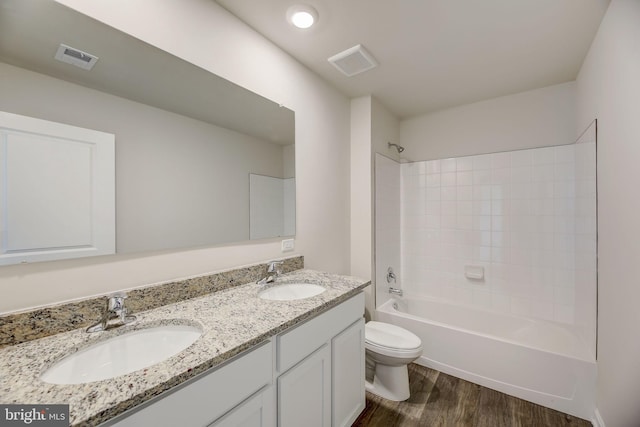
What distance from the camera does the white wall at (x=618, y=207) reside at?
121 centimetres

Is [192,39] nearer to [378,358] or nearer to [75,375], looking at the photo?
[75,375]

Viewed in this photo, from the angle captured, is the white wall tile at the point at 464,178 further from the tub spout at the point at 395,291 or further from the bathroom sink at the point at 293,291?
the bathroom sink at the point at 293,291

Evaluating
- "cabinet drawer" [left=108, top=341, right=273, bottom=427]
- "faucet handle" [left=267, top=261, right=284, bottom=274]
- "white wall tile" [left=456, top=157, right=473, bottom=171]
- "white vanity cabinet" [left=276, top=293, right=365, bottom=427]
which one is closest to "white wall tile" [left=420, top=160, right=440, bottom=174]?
"white wall tile" [left=456, top=157, right=473, bottom=171]

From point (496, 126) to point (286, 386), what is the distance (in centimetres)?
286

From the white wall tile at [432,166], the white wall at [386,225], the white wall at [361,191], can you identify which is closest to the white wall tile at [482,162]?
the white wall tile at [432,166]

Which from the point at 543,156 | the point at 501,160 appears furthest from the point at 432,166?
the point at 543,156

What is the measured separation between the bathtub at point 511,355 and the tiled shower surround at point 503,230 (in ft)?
0.42

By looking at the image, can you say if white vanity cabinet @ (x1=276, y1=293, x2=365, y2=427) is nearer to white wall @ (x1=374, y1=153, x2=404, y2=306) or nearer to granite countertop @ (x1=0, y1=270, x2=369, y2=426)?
granite countertop @ (x1=0, y1=270, x2=369, y2=426)

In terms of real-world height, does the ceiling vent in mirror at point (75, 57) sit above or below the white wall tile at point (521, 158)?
above

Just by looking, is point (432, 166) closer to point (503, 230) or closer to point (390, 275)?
point (503, 230)

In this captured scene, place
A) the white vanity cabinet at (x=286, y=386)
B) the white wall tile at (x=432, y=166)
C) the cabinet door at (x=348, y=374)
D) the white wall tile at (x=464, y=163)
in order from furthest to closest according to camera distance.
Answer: the white wall tile at (x=432, y=166), the white wall tile at (x=464, y=163), the cabinet door at (x=348, y=374), the white vanity cabinet at (x=286, y=386)

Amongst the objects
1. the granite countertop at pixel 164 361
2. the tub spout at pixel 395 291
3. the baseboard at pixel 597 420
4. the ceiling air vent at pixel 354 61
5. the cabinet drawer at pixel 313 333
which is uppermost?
the ceiling air vent at pixel 354 61

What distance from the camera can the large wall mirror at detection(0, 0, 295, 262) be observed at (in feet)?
2.97

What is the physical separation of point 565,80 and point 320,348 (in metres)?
2.89
